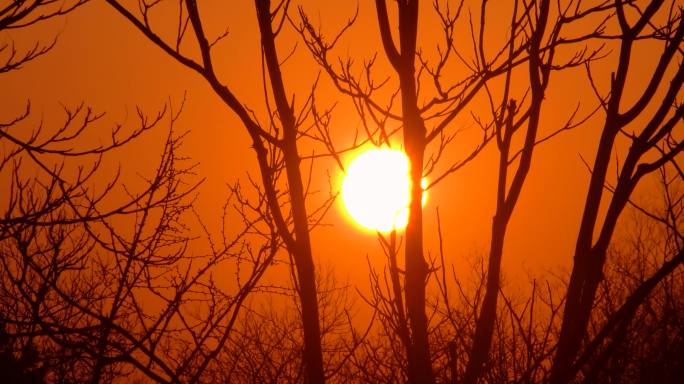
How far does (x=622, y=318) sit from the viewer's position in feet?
4.22

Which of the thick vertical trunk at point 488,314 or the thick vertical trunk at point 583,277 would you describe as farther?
the thick vertical trunk at point 488,314

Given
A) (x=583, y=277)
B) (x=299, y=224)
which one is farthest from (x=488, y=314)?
(x=299, y=224)

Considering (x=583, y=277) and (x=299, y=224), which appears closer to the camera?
(x=583, y=277)

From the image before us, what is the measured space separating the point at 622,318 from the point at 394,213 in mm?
787

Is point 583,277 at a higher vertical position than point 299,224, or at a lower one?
lower

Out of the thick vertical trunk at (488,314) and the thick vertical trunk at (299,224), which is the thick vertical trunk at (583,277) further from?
the thick vertical trunk at (299,224)

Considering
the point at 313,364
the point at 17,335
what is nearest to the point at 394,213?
the point at 313,364

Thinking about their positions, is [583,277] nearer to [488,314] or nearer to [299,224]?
[488,314]

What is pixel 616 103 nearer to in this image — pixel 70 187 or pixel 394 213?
pixel 394 213

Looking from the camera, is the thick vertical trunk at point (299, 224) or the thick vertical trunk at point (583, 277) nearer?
the thick vertical trunk at point (583, 277)

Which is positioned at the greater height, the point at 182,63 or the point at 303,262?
the point at 182,63

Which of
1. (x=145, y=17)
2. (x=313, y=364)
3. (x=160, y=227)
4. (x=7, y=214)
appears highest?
(x=160, y=227)

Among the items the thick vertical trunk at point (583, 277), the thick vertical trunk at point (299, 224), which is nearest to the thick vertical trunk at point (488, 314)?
the thick vertical trunk at point (583, 277)

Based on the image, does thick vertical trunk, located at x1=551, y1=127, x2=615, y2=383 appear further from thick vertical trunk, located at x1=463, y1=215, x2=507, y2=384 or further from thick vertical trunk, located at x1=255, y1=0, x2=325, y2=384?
thick vertical trunk, located at x1=255, y1=0, x2=325, y2=384
